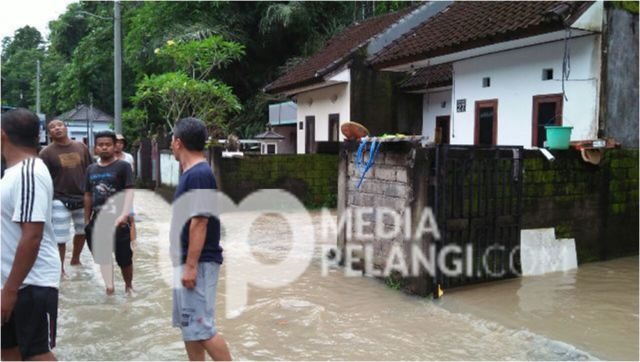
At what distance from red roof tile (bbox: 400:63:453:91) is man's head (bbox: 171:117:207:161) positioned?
34.8 ft

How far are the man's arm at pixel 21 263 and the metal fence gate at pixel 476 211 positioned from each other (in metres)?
4.46

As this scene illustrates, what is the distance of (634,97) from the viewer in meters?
9.16

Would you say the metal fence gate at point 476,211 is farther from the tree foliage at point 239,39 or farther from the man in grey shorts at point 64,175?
the tree foliage at point 239,39

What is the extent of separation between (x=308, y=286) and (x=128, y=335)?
2490 millimetres

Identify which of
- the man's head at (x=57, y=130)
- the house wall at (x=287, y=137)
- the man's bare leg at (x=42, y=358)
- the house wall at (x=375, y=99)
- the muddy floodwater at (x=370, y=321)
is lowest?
the muddy floodwater at (x=370, y=321)

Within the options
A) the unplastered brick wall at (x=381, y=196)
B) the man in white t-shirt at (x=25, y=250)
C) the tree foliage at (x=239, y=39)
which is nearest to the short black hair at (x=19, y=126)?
the man in white t-shirt at (x=25, y=250)

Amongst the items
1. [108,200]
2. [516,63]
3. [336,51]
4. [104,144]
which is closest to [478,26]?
[516,63]

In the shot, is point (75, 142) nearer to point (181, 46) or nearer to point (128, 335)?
point (128, 335)

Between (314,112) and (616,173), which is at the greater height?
(314,112)

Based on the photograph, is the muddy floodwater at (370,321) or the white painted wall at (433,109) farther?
the white painted wall at (433,109)

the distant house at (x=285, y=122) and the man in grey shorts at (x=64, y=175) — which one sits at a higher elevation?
the distant house at (x=285, y=122)

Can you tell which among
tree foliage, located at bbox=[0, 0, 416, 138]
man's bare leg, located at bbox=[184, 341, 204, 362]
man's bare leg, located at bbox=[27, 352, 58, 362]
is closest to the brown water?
man's bare leg, located at bbox=[184, 341, 204, 362]

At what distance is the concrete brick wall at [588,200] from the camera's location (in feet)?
24.9

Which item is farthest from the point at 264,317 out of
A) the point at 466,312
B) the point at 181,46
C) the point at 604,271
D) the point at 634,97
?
the point at 181,46
